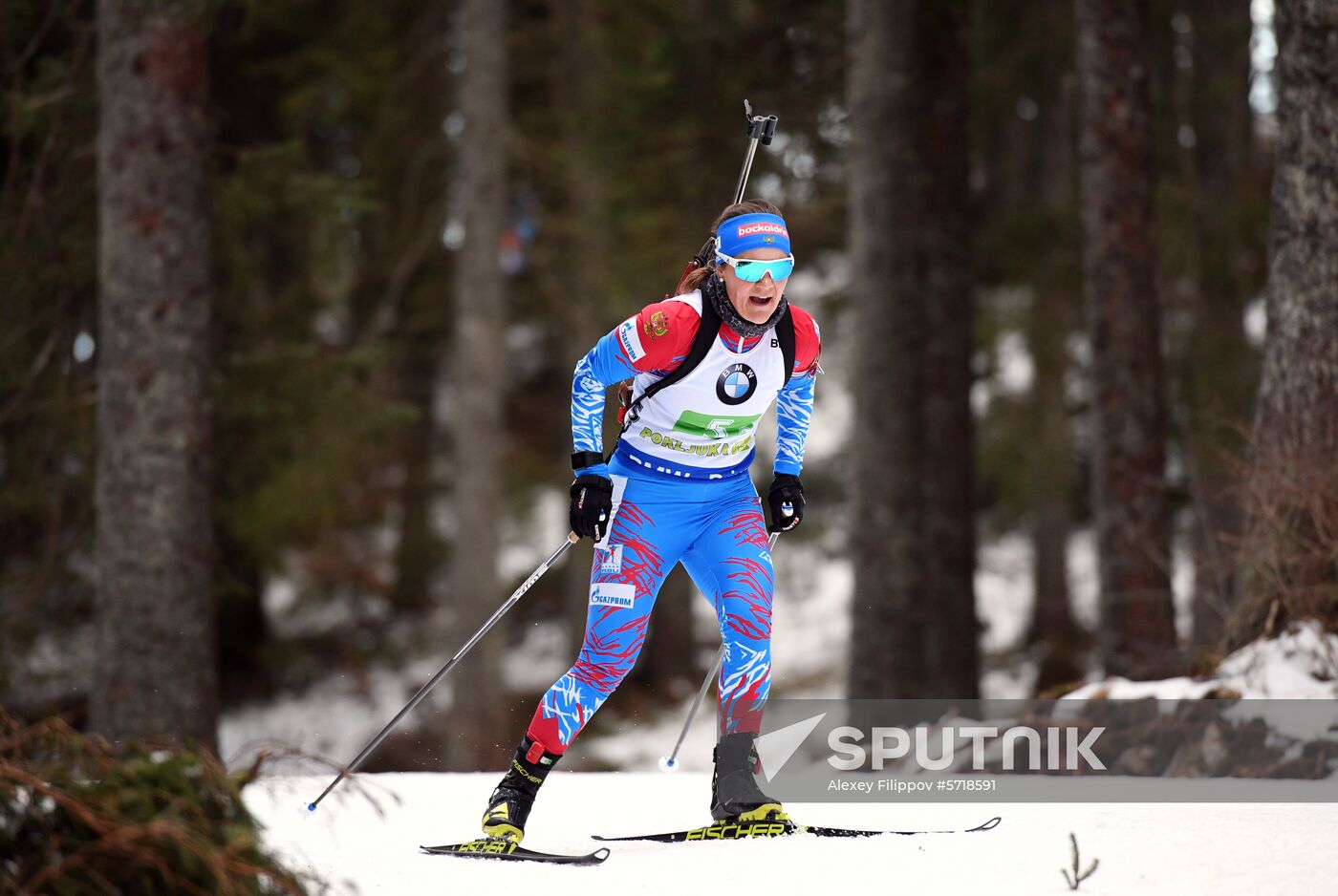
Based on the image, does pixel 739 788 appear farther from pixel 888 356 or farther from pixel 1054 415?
pixel 1054 415

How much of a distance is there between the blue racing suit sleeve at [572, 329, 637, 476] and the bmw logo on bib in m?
0.32

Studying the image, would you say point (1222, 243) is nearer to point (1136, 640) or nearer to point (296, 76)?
point (1136, 640)

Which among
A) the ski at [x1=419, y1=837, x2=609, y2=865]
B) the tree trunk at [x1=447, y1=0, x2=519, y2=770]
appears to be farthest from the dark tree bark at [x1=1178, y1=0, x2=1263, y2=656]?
the ski at [x1=419, y1=837, x2=609, y2=865]

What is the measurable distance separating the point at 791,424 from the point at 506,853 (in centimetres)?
195

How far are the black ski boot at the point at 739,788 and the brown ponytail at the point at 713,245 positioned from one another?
168 cm

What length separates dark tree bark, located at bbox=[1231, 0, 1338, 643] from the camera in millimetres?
6211

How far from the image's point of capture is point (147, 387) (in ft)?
27.0

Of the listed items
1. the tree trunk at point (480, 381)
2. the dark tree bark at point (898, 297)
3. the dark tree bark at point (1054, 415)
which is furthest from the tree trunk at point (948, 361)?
the tree trunk at point (480, 381)

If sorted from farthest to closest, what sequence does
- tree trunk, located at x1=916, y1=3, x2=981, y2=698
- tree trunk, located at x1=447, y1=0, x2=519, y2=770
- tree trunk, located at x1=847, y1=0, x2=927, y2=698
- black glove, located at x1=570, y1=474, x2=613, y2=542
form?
tree trunk, located at x1=447, y1=0, x2=519, y2=770
tree trunk, located at x1=916, y1=3, x2=981, y2=698
tree trunk, located at x1=847, y1=0, x2=927, y2=698
black glove, located at x1=570, y1=474, x2=613, y2=542

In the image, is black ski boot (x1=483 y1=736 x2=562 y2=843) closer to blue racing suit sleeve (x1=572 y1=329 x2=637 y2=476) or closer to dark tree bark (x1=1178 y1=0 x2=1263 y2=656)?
blue racing suit sleeve (x1=572 y1=329 x2=637 y2=476)

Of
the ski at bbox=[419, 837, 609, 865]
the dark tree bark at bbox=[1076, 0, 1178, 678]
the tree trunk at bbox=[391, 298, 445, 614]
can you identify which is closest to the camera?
the ski at bbox=[419, 837, 609, 865]

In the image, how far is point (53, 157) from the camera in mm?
9773

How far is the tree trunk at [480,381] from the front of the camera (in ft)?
42.6

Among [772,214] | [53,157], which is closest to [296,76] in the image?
[53,157]
